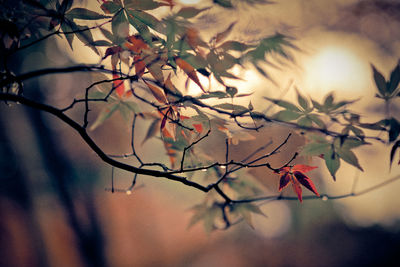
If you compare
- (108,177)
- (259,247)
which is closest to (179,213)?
(108,177)

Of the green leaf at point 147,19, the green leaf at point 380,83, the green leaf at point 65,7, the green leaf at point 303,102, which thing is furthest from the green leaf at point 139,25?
the green leaf at point 380,83

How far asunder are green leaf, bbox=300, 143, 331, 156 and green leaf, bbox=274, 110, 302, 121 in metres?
0.07

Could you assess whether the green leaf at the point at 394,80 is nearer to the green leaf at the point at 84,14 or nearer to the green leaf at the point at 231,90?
the green leaf at the point at 231,90

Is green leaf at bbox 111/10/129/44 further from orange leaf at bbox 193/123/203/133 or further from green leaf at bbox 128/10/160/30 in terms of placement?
orange leaf at bbox 193/123/203/133

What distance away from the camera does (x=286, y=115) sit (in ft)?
1.87

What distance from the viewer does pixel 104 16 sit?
1.59 feet

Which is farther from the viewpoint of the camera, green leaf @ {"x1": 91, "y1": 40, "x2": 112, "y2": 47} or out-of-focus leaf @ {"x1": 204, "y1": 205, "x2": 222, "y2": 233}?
out-of-focus leaf @ {"x1": 204, "y1": 205, "x2": 222, "y2": 233}

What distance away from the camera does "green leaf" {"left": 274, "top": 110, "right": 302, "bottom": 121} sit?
566 millimetres

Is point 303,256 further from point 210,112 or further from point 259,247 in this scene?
point 210,112

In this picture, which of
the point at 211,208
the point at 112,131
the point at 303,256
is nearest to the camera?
the point at 211,208

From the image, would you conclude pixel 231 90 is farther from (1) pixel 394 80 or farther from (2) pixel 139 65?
(1) pixel 394 80

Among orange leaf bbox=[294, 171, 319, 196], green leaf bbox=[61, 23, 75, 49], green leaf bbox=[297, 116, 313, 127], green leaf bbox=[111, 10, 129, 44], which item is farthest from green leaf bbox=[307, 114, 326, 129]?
green leaf bbox=[61, 23, 75, 49]

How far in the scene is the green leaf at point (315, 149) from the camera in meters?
0.54

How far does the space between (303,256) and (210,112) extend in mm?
4893
